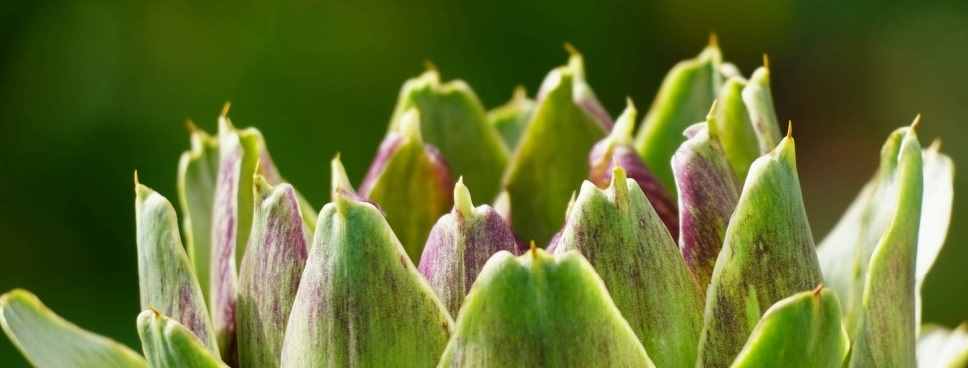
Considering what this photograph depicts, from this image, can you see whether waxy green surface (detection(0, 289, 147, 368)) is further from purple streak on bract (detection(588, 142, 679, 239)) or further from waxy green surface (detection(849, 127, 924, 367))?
waxy green surface (detection(849, 127, 924, 367))

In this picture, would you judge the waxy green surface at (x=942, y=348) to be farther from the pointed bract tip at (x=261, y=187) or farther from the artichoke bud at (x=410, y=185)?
the pointed bract tip at (x=261, y=187)

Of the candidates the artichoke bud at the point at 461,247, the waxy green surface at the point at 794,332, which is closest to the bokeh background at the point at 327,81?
the artichoke bud at the point at 461,247

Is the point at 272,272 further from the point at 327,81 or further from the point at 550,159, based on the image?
the point at 327,81

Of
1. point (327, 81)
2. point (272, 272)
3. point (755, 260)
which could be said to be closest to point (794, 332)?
point (755, 260)

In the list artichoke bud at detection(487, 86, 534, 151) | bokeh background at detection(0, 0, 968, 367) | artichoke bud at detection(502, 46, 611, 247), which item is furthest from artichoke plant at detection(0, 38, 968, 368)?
bokeh background at detection(0, 0, 968, 367)

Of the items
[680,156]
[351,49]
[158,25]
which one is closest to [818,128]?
[351,49]

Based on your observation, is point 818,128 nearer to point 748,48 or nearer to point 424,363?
point 748,48
